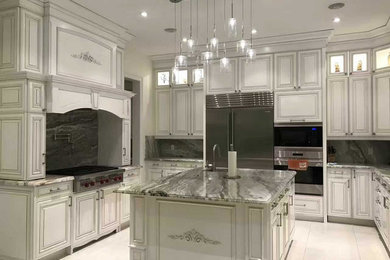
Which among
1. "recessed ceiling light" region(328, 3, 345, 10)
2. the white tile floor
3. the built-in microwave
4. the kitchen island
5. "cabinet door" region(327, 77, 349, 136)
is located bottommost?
the white tile floor

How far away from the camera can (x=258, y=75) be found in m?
5.21

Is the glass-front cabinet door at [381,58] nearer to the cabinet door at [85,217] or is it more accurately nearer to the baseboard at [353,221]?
the baseboard at [353,221]

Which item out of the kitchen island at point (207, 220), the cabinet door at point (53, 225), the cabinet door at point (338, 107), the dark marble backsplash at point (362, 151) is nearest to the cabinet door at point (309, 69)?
the cabinet door at point (338, 107)

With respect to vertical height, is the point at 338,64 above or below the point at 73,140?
above

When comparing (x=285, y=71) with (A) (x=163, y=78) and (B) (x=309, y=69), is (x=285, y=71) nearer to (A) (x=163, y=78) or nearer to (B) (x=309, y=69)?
(B) (x=309, y=69)

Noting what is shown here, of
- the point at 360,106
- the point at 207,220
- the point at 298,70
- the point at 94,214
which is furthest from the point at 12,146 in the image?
the point at 360,106

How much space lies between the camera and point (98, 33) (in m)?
4.20

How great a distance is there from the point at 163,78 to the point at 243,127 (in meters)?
2.10

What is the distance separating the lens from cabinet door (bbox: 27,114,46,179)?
3246 mm

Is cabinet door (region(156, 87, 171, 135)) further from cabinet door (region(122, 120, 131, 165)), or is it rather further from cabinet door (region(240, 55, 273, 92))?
cabinet door (region(240, 55, 273, 92))

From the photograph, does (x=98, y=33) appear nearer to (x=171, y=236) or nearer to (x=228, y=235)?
(x=171, y=236)

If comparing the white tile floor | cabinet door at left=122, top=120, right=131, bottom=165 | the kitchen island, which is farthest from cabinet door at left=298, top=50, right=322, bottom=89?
cabinet door at left=122, top=120, right=131, bottom=165

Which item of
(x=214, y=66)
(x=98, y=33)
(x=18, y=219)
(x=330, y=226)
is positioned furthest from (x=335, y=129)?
(x=18, y=219)

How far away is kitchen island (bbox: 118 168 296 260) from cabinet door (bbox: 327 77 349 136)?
2.61 meters
